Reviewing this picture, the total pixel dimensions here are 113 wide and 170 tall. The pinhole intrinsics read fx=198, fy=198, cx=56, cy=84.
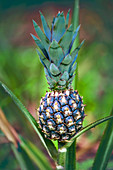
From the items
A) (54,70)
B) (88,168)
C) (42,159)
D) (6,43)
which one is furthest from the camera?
(6,43)

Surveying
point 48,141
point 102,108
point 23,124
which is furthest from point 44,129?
point 102,108

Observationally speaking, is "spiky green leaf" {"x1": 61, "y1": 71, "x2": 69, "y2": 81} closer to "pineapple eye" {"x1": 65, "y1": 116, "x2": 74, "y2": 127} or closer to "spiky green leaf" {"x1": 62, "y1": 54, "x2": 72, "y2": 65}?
"spiky green leaf" {"x1": 62, "y1": 54, "x2": 72, "y2": 65}

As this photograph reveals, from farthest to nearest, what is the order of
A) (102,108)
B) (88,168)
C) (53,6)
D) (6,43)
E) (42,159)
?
(53,6)
(6,43)
(102,108)
(88,168)
(42,159)

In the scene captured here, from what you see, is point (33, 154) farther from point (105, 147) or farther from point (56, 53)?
point (56, 53)

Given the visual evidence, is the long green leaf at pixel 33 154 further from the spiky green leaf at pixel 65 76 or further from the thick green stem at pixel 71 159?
the spiky green leaf at pixel 65 76

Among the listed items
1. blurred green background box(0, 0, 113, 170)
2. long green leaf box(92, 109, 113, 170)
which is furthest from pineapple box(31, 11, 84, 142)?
blurred green background box(0, 0, 113, 170)

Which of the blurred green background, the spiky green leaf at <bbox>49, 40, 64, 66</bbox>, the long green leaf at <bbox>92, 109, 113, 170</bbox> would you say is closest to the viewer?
the spiky green leaf at <bbox>49, 40, 64, 66</bbox>

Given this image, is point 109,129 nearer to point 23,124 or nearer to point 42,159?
point 42,159
